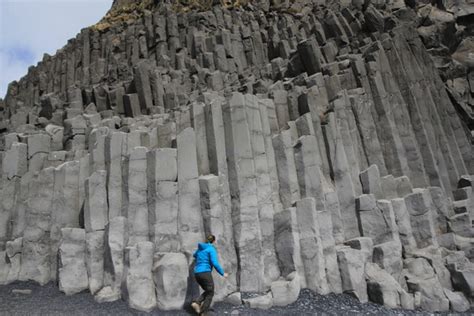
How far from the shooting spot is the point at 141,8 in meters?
36.4

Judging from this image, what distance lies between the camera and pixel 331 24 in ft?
69.2

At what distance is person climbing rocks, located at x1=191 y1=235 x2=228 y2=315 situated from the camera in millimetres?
7941

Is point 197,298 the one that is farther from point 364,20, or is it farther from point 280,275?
point 364,20

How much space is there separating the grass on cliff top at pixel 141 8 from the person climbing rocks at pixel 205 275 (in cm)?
2665

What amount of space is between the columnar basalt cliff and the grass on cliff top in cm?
1660

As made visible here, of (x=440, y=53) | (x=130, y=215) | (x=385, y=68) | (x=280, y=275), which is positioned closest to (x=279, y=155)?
(x=280, y=275)

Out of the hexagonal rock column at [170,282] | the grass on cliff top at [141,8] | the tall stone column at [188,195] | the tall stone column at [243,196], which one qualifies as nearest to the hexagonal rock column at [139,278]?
the hexagonal rock column at [170,282]

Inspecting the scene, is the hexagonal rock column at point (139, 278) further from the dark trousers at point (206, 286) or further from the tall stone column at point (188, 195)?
the dark trousers at point (206, 286)

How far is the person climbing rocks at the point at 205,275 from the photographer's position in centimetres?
794

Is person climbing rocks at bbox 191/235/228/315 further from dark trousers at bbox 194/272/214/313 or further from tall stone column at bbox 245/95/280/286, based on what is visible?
tall stone column at bbox 245/95/280/286

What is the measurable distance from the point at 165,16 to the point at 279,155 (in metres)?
21.0

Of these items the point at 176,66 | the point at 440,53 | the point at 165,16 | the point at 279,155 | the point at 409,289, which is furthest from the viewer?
the point at 165,16

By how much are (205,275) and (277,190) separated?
3811 millimetres

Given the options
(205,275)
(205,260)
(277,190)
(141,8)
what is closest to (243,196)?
(277,190)
